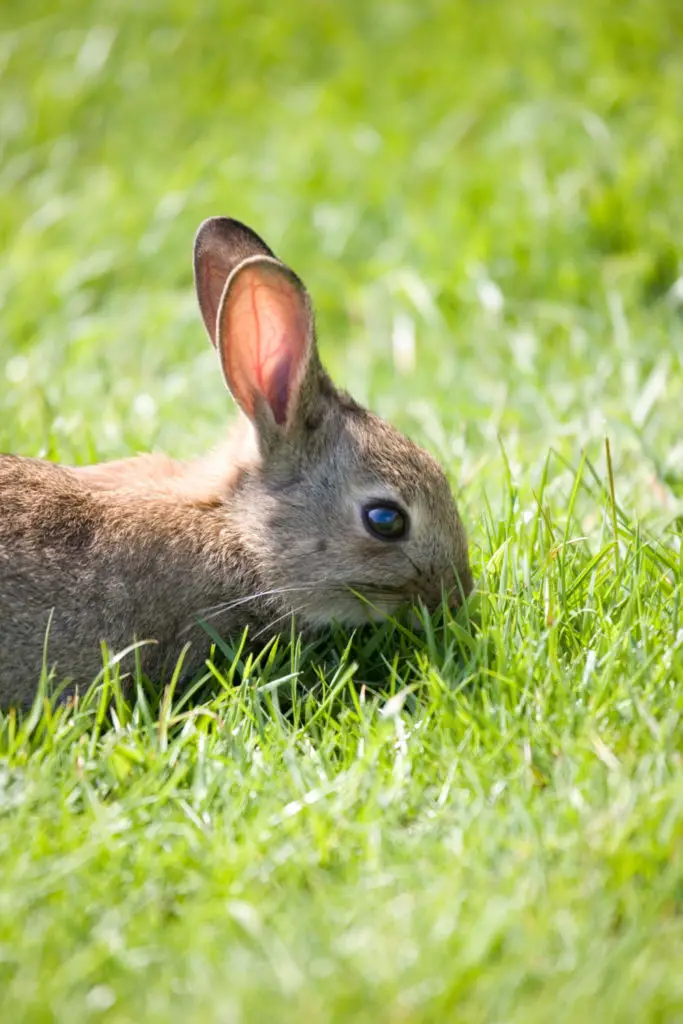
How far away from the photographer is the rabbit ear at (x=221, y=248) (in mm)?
4664

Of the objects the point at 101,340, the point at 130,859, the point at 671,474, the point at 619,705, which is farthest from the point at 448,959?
the point at 101,340

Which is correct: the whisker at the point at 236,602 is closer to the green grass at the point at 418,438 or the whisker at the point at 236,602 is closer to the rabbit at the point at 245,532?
the rabbit at the point at 245,532

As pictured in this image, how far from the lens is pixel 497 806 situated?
329 centimetres

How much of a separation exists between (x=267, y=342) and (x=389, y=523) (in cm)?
75

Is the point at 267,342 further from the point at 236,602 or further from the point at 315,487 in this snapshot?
the point at 236,602

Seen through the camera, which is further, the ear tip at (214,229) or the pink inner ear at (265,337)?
the ear tip at (214,229)

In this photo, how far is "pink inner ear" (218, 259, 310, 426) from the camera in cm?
435

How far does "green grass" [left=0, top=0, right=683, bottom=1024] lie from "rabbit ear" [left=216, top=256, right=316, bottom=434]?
0.82 m

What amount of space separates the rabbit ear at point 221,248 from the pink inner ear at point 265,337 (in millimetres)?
302

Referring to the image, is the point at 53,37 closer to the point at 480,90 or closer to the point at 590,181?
the point at 480,90

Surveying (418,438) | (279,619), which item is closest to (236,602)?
(279,619)

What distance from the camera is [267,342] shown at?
177 inches

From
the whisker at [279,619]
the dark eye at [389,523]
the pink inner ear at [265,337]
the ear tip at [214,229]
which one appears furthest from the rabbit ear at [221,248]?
the whisker at [279,619]

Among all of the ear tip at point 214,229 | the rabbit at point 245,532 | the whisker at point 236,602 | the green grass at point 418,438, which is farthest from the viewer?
the ear tip at point 214,229
